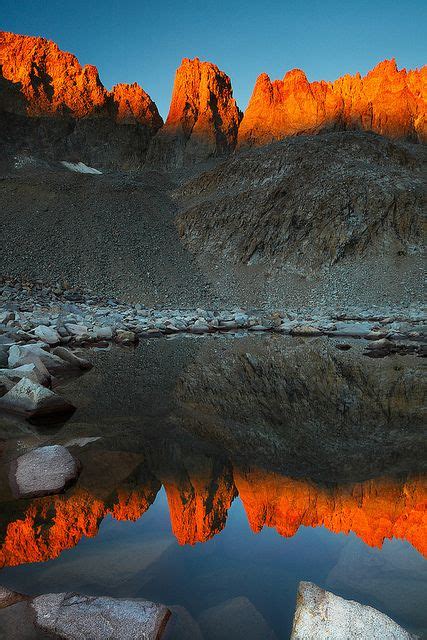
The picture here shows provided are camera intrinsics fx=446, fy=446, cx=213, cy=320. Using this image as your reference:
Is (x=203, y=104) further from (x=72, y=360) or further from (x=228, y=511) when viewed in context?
(x=228, y=511)

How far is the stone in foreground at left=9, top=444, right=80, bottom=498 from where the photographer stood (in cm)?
318

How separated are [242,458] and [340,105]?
65.7 meters

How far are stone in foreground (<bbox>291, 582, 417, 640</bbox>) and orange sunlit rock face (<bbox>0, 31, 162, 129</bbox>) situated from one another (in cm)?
6426

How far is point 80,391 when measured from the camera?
21.9ft

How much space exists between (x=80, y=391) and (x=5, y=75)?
65.4 meters

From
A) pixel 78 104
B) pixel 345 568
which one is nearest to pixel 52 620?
pixel 345 568

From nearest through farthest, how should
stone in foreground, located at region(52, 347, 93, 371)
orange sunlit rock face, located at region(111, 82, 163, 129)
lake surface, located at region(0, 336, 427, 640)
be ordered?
lake surface, located at region(0, 336, 427, 640), stone in foreground, located at region(52, 347, 93, 371), orange sunlit rock face, located at region(111, 82, 163, 129)

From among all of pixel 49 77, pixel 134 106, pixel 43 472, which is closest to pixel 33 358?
pixel 43 472

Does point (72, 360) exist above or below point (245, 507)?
below

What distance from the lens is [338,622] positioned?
1.76 m

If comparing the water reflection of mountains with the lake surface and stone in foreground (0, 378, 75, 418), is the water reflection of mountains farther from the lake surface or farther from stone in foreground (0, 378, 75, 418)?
stone in foreground (0, 378, 75, 418)

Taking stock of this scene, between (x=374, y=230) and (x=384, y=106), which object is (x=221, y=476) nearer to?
(x=374, y=230)

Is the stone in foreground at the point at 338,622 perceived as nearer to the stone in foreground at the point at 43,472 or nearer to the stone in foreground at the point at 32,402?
the stone in foreground at the point at 43,472

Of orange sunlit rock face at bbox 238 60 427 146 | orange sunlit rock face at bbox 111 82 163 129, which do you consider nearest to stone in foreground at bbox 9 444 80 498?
orange sunlit rock face at bbox 238 60 427 146
